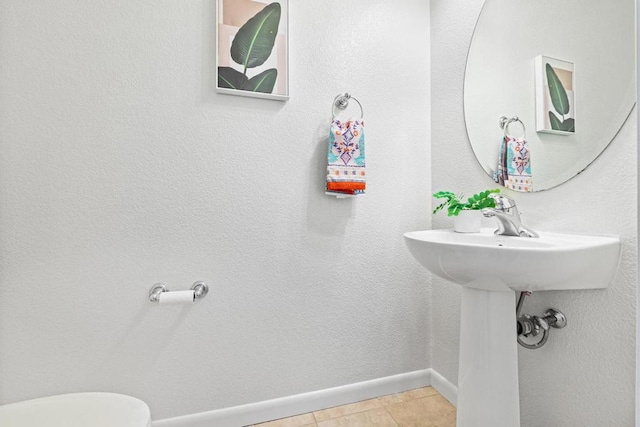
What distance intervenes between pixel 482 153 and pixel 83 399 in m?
1.77

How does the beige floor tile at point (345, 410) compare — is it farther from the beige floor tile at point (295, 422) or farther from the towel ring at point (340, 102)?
the towel ring at point (340, 102)

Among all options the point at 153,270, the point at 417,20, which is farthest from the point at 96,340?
the point at 417,20

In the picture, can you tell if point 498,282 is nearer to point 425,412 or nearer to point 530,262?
point 530,262

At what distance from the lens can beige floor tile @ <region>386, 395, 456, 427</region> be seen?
4.46 feet

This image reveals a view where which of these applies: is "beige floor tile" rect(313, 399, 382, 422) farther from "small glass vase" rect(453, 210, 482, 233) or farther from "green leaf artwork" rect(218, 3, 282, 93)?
"green leaf artwork" rect(218, 3, 282, 93)

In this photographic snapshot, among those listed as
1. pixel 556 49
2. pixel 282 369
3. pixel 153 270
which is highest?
pixel 556 49

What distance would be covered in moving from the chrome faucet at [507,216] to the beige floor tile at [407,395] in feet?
3.10

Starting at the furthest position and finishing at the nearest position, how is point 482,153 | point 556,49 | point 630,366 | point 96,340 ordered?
point 482,153 < point 96,340 < point 556,49 < point 630,366

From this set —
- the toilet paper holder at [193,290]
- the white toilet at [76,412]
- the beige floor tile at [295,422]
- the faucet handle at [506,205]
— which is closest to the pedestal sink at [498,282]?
the faucet handle at [506,205]

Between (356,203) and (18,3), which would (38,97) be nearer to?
(18,3)

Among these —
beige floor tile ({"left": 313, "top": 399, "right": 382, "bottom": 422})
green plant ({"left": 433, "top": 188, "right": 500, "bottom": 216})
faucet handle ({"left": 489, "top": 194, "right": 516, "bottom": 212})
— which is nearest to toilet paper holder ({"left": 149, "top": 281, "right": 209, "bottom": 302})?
beige floor tile ({"left": 313, "top": 399, "right": 382, "bottom": 422})

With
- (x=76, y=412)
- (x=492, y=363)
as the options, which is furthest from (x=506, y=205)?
(x=76, y=412)

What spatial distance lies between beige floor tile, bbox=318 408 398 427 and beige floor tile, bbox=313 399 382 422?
0.07ft

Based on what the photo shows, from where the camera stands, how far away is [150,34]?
125cm
